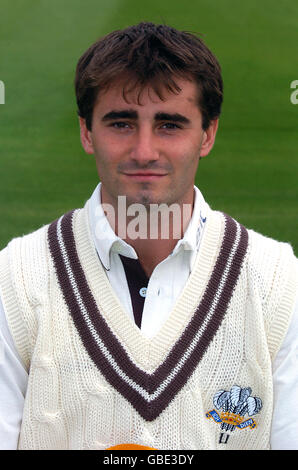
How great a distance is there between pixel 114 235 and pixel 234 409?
1.65 feet

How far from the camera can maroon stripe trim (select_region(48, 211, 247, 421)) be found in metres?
1.72

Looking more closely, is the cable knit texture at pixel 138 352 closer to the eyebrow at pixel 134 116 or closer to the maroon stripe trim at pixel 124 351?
the maroon stripe trim at pixel 124 351

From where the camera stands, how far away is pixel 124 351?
5.70ft

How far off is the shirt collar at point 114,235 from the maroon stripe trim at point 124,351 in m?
0.07

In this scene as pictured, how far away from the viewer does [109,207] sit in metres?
1.82

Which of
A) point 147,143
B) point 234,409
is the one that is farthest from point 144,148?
point 234,409

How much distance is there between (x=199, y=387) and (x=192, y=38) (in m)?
0.85

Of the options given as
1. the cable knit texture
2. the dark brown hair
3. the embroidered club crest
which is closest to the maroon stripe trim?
the cable knit texture

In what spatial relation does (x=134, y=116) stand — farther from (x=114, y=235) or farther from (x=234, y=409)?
(x=234, y=409)

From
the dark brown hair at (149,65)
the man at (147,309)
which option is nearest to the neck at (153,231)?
the man at (147,309)

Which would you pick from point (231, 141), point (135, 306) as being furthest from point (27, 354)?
point (231, 141)

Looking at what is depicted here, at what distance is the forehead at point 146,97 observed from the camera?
5.60ft

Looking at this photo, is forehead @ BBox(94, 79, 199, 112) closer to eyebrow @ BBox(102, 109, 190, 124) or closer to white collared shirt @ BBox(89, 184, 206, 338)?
eyebrow @ BBox(102, 109, 190, 124)

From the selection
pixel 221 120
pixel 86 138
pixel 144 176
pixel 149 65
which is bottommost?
pixel 144 176
